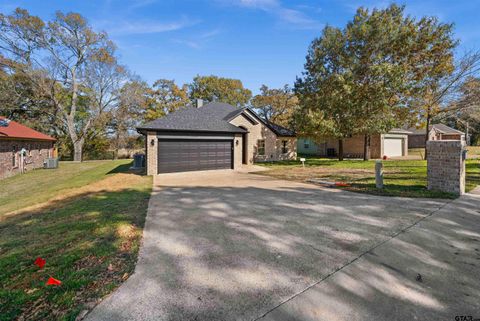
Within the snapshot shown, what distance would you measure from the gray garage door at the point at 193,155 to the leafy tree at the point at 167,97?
20.8 m

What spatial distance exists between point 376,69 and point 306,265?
53.5 ft

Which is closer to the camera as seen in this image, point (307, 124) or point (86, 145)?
point (307, 124)

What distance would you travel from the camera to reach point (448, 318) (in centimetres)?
222

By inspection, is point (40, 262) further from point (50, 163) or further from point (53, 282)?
point (50, 163)

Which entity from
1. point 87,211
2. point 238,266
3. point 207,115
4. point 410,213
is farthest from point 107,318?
point 207,115

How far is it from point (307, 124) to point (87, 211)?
48.4ft

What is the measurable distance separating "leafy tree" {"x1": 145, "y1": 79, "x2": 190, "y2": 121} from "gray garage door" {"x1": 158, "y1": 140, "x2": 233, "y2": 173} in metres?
20.8

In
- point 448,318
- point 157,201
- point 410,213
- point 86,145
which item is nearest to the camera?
point 448,318

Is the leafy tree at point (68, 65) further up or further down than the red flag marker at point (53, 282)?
further up

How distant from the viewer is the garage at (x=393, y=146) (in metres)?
24.8

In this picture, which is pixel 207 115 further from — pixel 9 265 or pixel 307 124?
pixel 9 265

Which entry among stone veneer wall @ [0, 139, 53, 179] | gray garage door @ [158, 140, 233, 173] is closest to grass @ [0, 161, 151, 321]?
gray garage door @ [158, 140, 233, 173]

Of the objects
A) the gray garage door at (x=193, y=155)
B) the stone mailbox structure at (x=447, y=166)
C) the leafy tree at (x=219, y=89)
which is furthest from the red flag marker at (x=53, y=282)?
the leafy tree at (x=219, y=89)

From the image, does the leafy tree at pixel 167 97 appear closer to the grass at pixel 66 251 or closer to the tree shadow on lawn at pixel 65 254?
the grass at pixel 66 251
